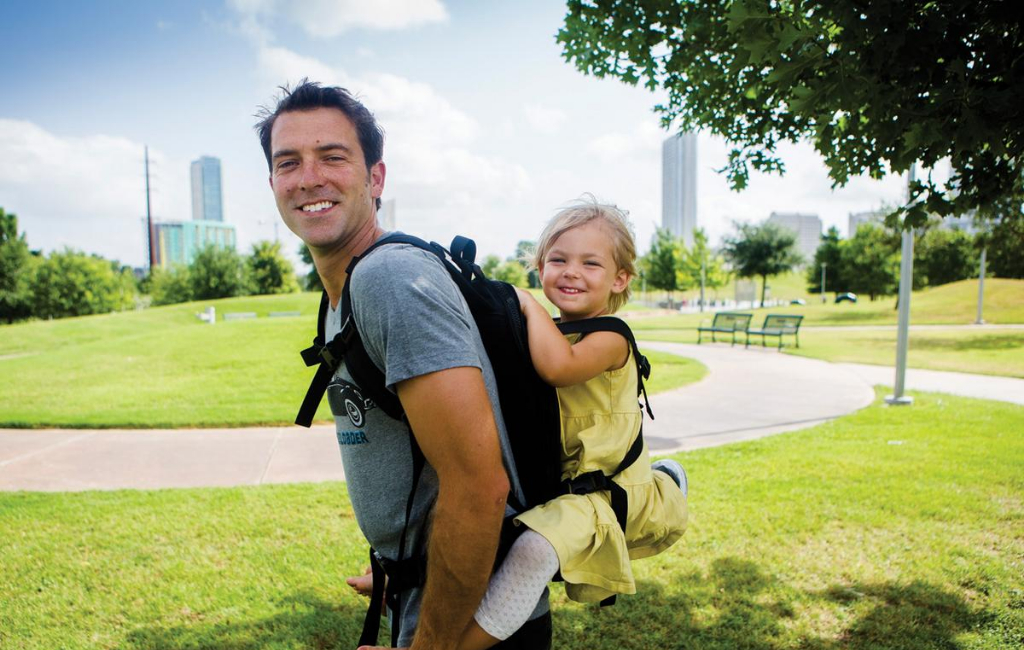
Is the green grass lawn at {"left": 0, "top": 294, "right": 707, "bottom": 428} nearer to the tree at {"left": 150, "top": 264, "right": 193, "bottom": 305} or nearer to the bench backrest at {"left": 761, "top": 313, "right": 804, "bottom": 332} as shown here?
the bench backrest at {"left": 761, "top": 313, "right": 804, "bottom": 332}

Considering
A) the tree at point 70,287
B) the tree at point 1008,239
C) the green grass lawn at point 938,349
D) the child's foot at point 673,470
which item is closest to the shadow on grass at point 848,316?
the tree at point 1008,239

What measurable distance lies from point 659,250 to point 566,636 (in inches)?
2302

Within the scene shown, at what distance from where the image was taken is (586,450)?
5.61 ft

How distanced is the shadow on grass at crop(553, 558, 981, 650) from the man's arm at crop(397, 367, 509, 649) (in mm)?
2536

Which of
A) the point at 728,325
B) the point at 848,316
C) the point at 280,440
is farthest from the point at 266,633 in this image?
the point at 848,316

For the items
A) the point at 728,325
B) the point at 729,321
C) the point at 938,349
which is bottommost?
the point at 938,349

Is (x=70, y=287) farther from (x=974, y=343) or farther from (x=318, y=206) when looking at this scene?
(x=318, y=206)

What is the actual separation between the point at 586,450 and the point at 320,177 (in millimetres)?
1016

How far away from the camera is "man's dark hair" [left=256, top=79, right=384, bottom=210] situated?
68.2 inches

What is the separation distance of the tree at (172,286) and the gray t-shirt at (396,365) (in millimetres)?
62089

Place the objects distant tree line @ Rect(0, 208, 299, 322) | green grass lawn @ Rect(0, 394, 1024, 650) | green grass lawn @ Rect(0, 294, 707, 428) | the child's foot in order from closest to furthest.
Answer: the child's foot < green grass lawn @ Rect(0, 394, 1024, 650) < green grass lawn @ Rect(0, 294, 707, 428) < distant tree line @ Rect(0, 208, 299, 322)

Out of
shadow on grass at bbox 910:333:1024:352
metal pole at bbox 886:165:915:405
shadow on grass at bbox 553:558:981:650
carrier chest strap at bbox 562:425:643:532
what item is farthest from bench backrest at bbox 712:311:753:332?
carrier chest strap at bbox 562:425:643:532

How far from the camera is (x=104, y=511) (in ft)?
17.3

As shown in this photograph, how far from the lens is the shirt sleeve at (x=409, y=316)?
1.24 meters
